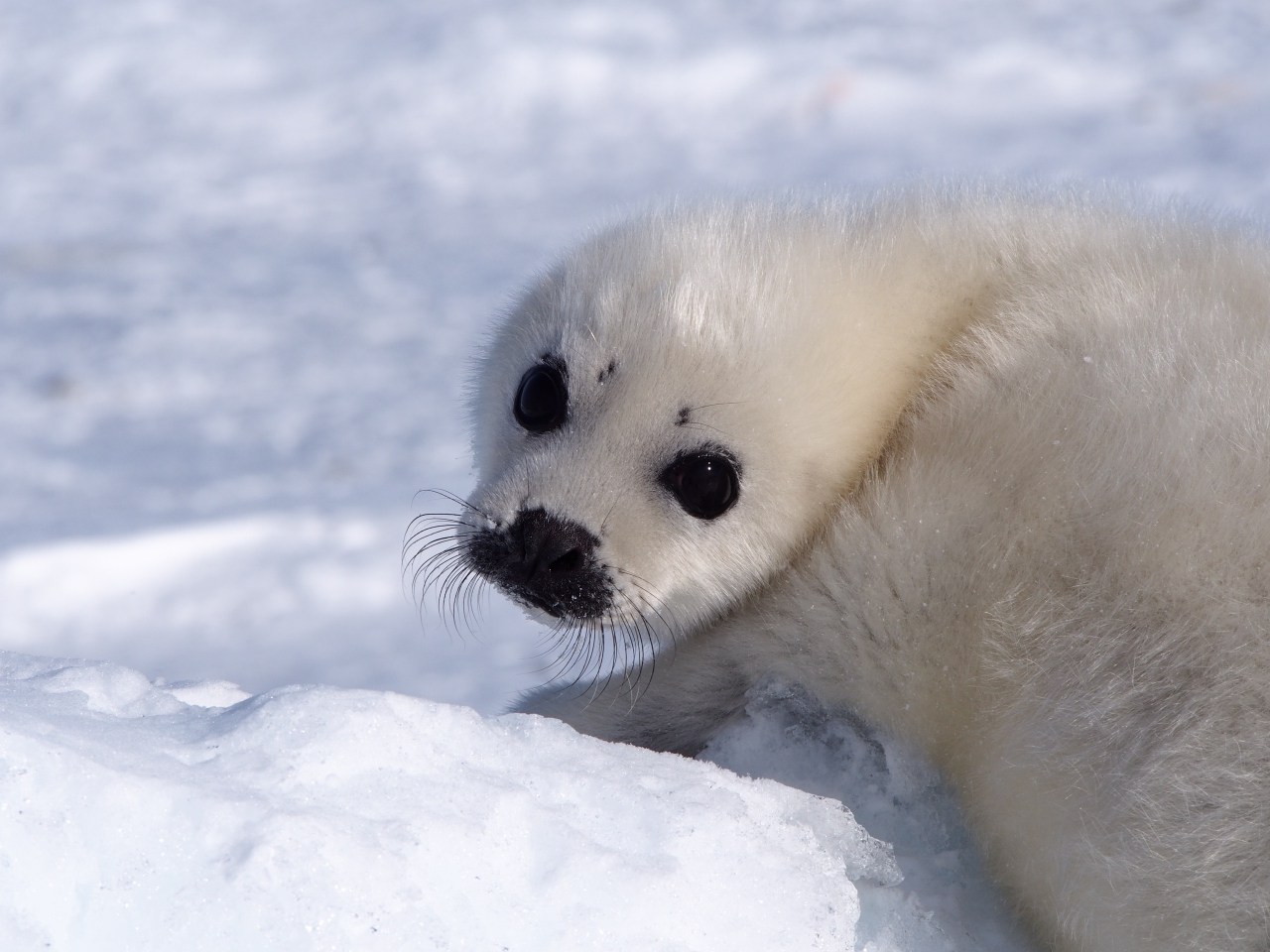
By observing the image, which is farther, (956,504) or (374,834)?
(956,504)

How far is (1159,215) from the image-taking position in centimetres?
223

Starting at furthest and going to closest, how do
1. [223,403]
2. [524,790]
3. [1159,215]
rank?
1. [223,403]
2. [1159,215]
3. [524,790]

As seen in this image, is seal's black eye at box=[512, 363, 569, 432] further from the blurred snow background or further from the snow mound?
the blurred snow background

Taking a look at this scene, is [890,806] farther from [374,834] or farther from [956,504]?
[374,834]

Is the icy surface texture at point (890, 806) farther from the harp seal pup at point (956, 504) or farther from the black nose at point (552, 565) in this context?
the black nose at point (552, 565)

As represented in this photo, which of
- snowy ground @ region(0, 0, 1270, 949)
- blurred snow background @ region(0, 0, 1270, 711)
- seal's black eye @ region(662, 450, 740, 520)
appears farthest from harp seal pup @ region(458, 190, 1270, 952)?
blurred snow background @ region(0, 0, 1270, 711)

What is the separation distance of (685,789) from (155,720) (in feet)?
2.04

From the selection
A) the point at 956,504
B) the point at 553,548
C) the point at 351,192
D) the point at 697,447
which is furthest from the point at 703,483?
the point at 351,192

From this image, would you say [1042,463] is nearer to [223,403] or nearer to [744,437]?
[744,437]

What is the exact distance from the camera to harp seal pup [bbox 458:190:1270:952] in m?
1.47

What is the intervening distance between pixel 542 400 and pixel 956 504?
27.6 inches

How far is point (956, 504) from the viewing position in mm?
1723

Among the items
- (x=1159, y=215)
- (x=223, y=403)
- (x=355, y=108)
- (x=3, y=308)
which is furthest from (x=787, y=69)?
(x=1159, y=215)

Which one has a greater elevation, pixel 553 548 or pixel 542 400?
pixel 542 400
